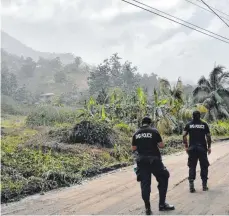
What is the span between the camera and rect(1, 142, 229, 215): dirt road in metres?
7.31

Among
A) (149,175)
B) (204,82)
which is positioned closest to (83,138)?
(149,175)

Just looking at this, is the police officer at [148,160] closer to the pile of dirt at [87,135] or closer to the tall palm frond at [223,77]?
the pile of dirt at [87,135]

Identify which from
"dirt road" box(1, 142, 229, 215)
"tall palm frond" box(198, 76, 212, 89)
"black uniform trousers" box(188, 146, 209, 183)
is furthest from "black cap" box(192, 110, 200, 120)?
"tall palm frond" box(198, 76, 212, 89)

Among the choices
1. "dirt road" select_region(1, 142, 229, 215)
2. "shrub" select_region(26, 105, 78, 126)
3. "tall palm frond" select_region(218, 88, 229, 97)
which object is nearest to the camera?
"dirt road" select_region(1, 142, 229, 215)

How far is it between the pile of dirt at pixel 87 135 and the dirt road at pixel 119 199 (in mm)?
4153

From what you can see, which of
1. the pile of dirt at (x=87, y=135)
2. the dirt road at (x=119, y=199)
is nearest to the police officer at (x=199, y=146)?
the dirt road at (x=119, y=199)

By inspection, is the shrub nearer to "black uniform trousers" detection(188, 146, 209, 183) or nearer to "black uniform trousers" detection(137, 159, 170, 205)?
"black uniform trousers" detection(188, 146, 209, 183)

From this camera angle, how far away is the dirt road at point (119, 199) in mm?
7305

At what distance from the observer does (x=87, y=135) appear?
15.1 meters

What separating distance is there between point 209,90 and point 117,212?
3096 cm

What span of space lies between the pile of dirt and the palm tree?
20707 mm

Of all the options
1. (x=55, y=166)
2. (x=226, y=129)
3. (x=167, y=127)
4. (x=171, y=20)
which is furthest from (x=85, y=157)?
(x=226, y=129)

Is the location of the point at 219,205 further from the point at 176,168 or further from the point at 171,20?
the point at 171,20

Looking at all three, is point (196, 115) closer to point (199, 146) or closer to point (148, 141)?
point (199, 146)
